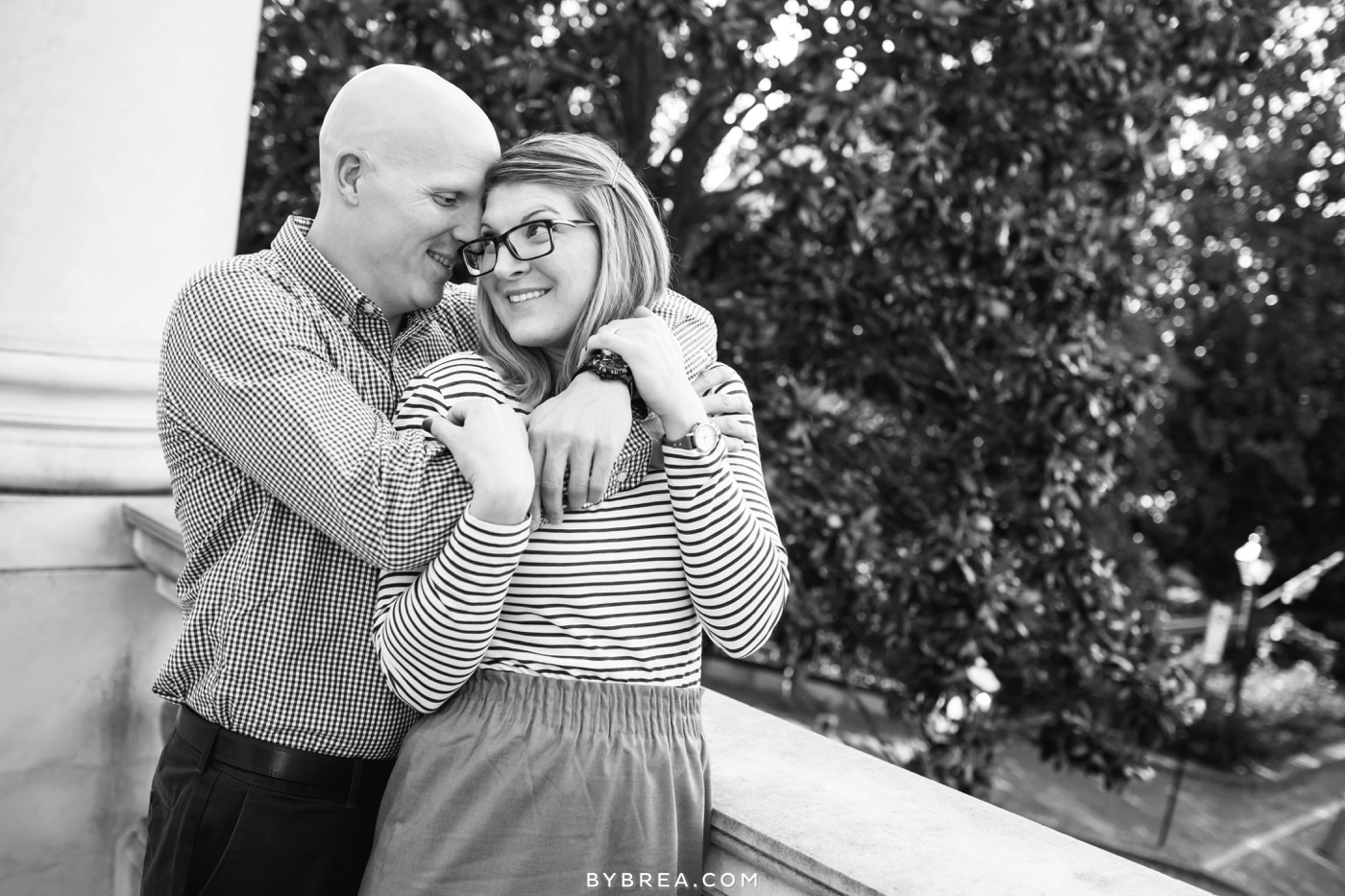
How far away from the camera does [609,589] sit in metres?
1.48

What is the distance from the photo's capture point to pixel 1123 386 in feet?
14.4

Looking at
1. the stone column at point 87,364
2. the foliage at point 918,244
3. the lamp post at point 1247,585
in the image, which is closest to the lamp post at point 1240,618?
the lamp post at point 1247,585

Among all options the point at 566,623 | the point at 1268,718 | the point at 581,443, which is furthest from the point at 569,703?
the point at 1268,718

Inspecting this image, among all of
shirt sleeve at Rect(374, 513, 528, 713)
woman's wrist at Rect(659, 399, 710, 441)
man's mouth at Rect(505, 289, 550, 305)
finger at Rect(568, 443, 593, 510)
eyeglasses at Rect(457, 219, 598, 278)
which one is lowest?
shirt sleeve at Rect(374, 513, 528, 713)

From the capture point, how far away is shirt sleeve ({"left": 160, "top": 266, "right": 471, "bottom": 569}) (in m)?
1.40

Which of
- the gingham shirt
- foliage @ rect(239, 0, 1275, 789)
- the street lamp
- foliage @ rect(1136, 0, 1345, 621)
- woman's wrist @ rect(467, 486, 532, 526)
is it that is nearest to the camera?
woman's wrist @ rect(467, 486, 532, 526)

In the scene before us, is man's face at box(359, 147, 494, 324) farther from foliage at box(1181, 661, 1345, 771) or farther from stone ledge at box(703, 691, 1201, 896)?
foliage at box(1181, 661, 1345, 771)

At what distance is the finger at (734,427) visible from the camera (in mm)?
1572

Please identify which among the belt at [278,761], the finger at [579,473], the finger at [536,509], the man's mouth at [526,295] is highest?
the man's mouth at [526,295]

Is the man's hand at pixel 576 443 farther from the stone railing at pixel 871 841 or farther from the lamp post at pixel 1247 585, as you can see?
the lamp post at pixel 1247 585

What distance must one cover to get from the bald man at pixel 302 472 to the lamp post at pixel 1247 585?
1644 cm

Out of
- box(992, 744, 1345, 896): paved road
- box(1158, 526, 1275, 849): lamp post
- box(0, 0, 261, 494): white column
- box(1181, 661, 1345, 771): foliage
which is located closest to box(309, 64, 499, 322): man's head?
box(0, 0, 261, 494): white column

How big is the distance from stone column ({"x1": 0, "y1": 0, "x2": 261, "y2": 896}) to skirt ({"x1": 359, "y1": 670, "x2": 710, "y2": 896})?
65.5 inches

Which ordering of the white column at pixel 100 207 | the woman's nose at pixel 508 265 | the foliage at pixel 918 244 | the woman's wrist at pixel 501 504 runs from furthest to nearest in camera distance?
the foliage at pixel 918 244, the white column at pixel 100 207, the woman's nose at pixel 508 265, the woman's wrist at pixel 501 504
